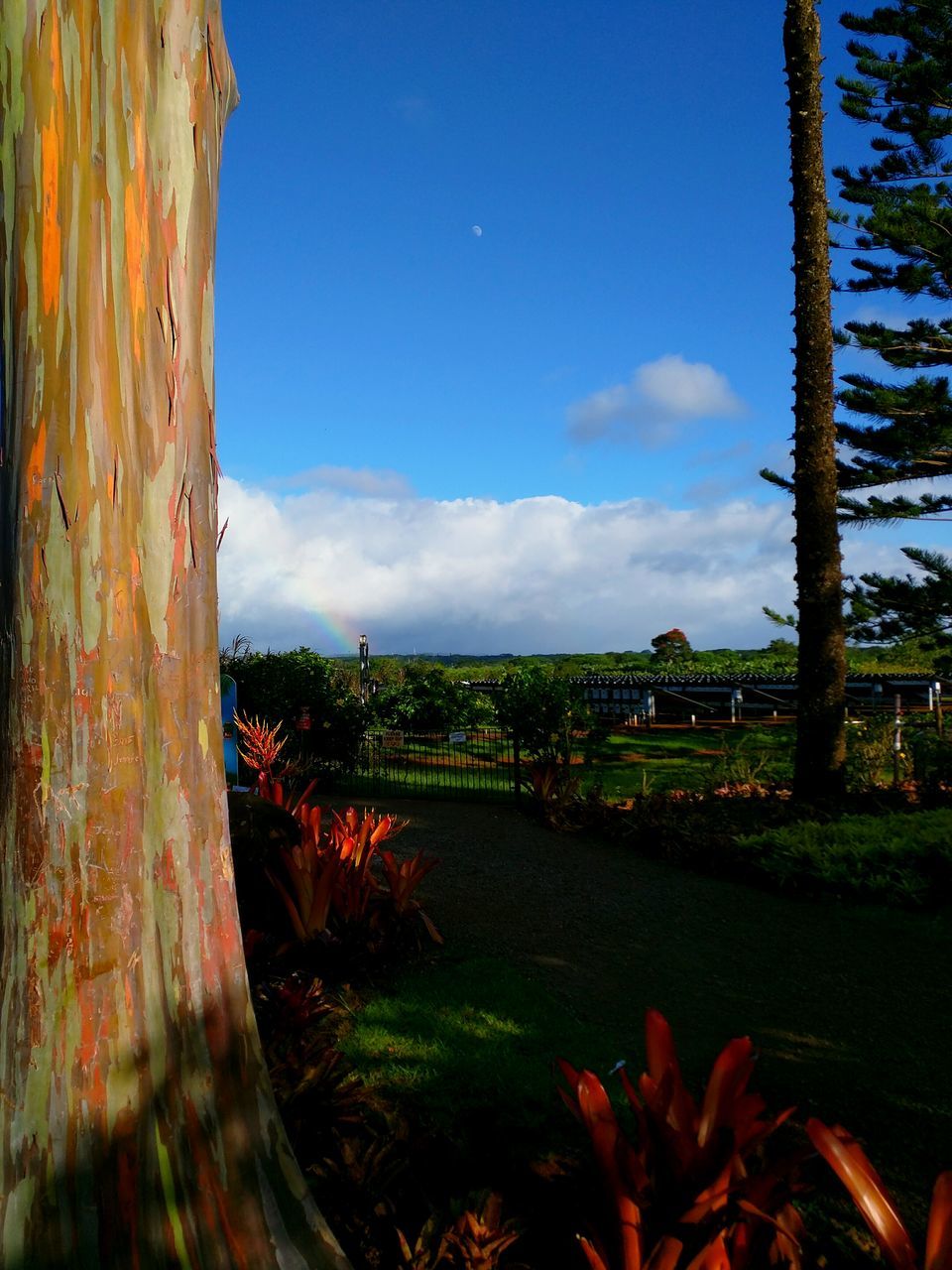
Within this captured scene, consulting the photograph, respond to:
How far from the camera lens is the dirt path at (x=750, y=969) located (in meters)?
3.69

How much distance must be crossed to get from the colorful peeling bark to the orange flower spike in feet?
4.61

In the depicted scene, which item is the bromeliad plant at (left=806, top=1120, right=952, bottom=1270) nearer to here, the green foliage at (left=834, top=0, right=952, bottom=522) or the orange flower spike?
the orange flower spike

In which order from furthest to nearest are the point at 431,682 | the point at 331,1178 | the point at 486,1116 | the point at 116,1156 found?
the point at 431,682 → the point at 486,1116 → the point at 331,1178 → the point at 116,1156

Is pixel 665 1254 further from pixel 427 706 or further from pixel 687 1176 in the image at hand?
pixel 427 706

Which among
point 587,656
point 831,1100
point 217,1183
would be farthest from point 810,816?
point 587,656

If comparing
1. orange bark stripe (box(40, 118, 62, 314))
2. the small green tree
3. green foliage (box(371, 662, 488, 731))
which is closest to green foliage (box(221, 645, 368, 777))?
green foliage (box(371, 662, 488, 731))

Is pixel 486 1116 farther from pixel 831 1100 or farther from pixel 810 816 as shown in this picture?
pixel 810 816

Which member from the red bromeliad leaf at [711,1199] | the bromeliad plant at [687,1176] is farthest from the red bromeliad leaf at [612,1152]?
the red bromeliad leaf at [711,1199]

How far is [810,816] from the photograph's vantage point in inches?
357

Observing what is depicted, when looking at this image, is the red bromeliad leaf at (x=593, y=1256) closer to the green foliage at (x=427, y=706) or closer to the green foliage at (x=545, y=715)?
the green foliage at (x=545, y=715)

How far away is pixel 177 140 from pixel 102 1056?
2211 millimetres

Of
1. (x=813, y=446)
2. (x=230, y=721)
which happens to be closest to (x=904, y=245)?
(x=813, y=446)

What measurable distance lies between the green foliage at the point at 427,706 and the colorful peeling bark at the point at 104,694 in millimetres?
14096

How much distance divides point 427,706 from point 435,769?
4.14 meters
